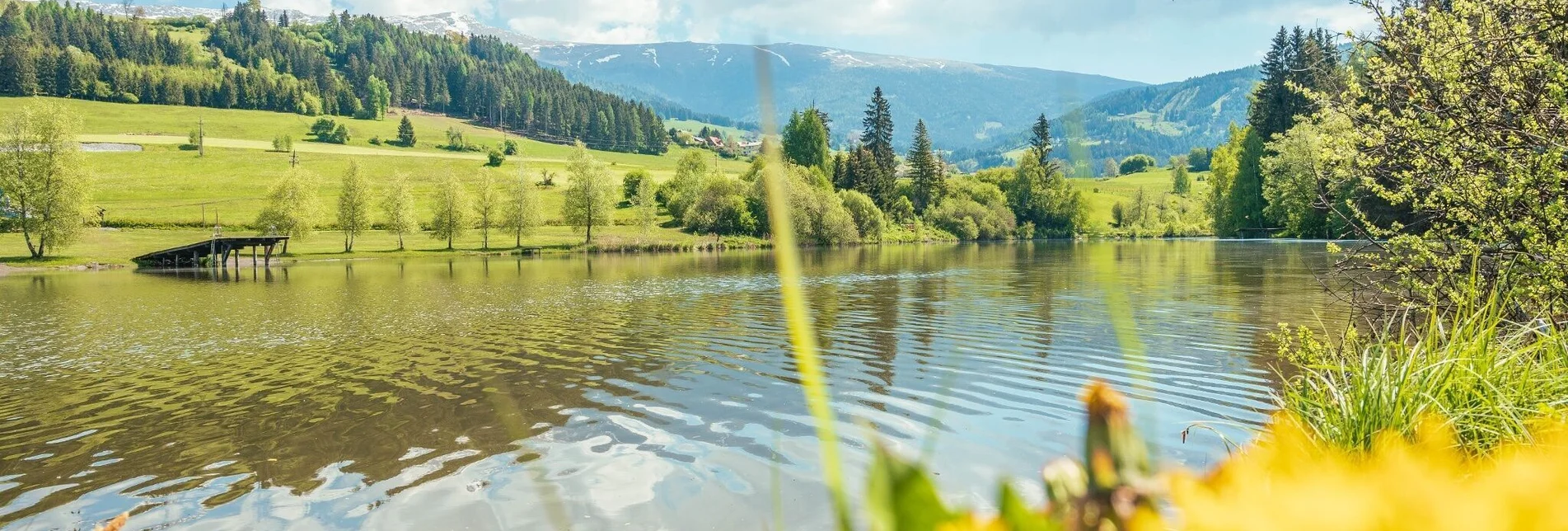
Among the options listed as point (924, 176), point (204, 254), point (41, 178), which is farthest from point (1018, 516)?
point (924, 176)

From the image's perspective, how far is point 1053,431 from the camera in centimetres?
1050

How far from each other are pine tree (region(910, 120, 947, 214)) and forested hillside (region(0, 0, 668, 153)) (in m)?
79.8

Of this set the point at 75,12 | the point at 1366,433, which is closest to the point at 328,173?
the point at 1366,433

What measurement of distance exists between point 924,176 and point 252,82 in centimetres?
12168

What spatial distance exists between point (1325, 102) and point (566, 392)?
35.2ft

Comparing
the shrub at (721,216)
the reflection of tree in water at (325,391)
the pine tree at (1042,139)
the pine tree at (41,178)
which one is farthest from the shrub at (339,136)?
the pine tree at (1042,139)

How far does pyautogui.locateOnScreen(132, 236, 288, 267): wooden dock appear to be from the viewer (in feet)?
178

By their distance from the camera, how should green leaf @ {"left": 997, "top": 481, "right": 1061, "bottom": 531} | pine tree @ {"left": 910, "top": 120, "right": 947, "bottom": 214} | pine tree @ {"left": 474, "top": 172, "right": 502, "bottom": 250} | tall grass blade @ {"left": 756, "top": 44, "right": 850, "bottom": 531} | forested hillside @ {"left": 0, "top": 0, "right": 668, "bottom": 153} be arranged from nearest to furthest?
green leaf @ {"left": 997, "top": 481, "right": 1061, "bottom": 531}, tall grass blade @ {"left": 756, "top": 44, "right": 850, "bottom": 531}, pine tree @ {"left": 474, "top": 172, "right": 502, "bottom": 250}, pine tree @ {"left": 910, "top": 120, "right": 947, "bottom": 214}, forested hillside @ {"left": 0, "top": 0, "right": 668, "bottom": 153}

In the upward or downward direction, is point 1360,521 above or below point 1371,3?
below

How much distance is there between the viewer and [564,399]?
1275 centimetres

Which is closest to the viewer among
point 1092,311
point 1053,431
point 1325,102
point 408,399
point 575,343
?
point 1325,102

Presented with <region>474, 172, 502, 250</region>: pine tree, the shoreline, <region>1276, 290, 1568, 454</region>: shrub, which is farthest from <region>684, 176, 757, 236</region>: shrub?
<region>1276, 290, 1568, 454</region>: shrub

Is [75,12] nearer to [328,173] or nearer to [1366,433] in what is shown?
[328,173]

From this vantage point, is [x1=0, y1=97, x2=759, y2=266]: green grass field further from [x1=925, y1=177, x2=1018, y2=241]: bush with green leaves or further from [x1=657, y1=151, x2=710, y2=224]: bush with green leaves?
[x1=925, y1=177, x2=1018, y2=241]: bush with green leaves
